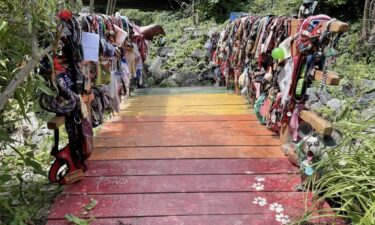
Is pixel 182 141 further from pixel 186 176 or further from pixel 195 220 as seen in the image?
pixel 195 220

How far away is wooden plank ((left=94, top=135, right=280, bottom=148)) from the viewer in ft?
9.79

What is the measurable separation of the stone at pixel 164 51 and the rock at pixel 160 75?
1136 millimetres

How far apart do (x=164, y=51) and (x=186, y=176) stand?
8.74 metres

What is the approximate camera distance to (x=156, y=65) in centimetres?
991

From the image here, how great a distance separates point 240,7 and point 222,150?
9702mm

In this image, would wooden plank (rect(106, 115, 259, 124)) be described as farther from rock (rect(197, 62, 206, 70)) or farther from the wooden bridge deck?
rock (rect(197, 62, 206, 70))

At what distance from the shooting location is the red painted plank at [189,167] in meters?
2.46

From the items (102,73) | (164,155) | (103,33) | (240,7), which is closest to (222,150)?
(164,155)

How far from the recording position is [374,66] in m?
6.18

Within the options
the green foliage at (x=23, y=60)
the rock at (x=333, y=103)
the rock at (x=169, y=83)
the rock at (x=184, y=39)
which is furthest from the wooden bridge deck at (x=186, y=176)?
the rock at (x=184, y=39)

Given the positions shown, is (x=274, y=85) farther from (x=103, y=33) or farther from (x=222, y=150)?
(x=103, y=33)

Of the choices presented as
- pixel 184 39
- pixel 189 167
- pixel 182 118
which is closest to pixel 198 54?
pixel 184 39

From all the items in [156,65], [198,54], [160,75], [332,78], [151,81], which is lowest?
[151,81]

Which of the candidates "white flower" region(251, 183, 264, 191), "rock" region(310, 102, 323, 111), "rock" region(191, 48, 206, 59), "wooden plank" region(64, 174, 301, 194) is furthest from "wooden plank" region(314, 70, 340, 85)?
"rock" region(191, 48, 206, 59)
